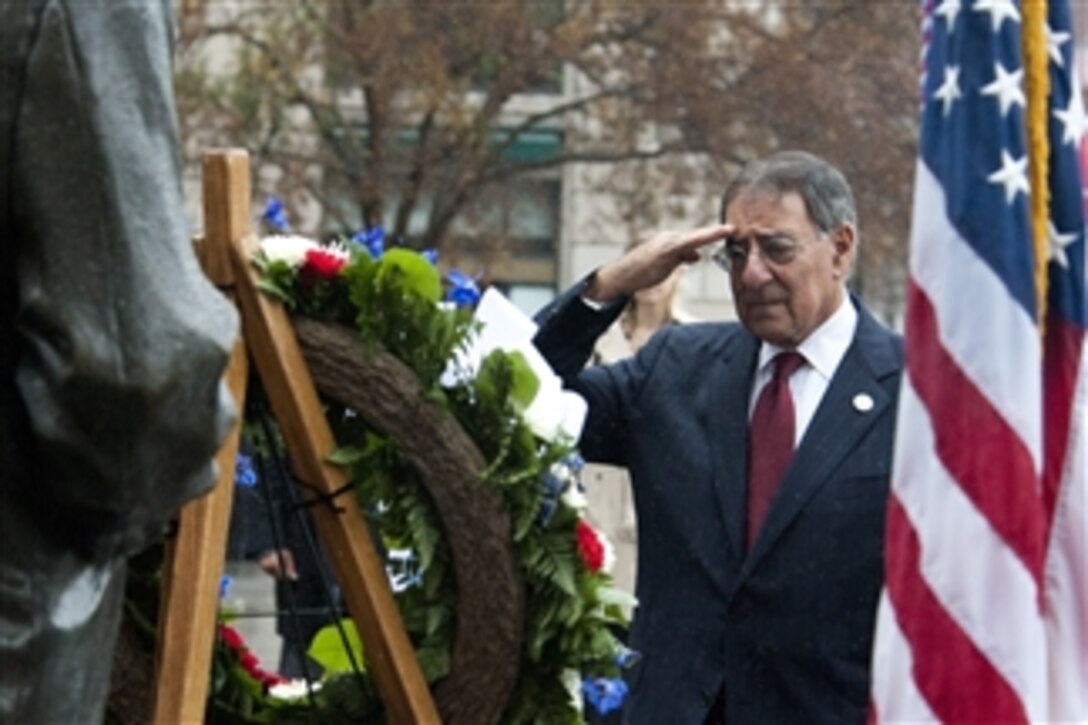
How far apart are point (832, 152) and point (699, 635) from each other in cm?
2247

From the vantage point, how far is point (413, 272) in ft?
20.4

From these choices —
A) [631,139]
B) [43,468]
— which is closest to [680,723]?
[43,468]

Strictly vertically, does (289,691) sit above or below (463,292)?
below

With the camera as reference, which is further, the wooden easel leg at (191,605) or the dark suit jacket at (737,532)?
the dark suit jacket at (737,532)

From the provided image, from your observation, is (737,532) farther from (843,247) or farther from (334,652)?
(334,652)

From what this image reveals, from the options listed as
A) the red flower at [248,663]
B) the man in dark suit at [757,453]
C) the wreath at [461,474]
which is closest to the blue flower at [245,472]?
the red flower at [248,663]

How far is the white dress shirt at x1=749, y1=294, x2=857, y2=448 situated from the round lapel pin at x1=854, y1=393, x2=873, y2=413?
9 cm

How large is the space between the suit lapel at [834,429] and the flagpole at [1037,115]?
1766 mm

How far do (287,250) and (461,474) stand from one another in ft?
1.85

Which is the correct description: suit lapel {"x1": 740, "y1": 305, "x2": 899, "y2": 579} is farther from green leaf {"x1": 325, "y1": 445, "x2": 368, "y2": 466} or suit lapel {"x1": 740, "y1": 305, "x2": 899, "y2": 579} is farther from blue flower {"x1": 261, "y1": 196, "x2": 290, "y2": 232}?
blue flower {"x1": 261, "y1": 196, "x2": 290, "y2": 232}

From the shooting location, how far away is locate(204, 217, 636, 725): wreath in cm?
610

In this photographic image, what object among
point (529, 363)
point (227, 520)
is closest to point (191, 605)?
point (227, 520)

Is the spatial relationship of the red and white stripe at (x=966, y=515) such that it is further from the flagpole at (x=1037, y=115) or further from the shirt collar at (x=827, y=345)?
the shirt collar at (x=827, y=345)

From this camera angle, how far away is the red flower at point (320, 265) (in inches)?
242
